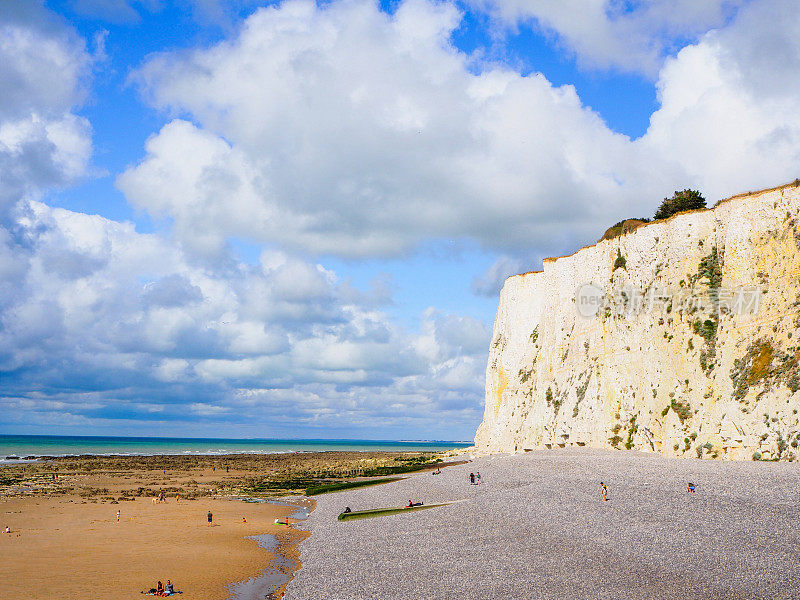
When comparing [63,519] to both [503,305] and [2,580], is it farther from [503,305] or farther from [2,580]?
[503,305]

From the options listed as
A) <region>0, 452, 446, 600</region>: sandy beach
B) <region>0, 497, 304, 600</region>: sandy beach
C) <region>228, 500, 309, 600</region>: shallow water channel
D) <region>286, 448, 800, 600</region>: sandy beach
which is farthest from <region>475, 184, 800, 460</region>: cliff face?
<region>228, 500, 309, 600</region>: shallow water channel

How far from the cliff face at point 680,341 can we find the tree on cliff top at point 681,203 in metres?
12.1

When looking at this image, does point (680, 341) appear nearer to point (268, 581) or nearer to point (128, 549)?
point (268, 581)

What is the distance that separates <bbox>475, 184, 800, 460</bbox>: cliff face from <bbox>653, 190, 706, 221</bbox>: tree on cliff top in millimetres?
12136

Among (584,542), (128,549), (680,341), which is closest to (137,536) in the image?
(128,549)

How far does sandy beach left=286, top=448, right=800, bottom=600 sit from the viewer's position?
16125 mm

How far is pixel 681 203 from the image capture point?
208ft

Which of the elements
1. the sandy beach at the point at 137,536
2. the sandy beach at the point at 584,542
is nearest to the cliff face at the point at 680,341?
the sandy beach at the point at 584,542

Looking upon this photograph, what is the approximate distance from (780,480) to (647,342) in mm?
22207

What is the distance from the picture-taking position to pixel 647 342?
1906 inches

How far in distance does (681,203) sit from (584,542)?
52317mm

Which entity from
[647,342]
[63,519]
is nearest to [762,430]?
[647,342]

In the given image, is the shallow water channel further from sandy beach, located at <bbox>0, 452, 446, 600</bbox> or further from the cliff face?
the cliff face

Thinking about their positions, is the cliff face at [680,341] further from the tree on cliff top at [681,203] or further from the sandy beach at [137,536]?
the sandy beach at [137,536]
